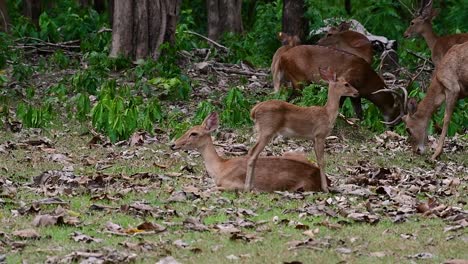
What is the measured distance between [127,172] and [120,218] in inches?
104

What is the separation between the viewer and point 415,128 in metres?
14.2

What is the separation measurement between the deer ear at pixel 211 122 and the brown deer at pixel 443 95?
3815mm

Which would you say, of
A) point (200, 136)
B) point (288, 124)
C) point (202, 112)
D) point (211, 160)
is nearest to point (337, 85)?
point (288, 124)

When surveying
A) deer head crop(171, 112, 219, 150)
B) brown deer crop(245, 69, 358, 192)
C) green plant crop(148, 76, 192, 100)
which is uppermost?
brown deer crop(245, 69, 358, 192)

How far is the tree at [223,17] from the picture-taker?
89.6 feet

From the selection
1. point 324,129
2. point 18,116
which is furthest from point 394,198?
point 18,116

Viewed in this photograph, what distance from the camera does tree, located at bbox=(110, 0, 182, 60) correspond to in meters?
19.3

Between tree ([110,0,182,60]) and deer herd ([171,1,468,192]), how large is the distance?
230 centimetres

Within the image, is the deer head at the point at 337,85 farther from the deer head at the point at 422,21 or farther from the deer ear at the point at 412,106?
the deer head at the point at 422,21

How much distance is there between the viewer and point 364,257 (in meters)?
7.58

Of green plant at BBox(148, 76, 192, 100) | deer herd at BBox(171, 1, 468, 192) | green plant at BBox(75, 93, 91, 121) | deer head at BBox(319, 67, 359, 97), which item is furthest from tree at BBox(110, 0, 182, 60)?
deer head at BBox(319, 67, 359, 97)

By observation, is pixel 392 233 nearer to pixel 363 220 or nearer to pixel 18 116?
pixel 363 220

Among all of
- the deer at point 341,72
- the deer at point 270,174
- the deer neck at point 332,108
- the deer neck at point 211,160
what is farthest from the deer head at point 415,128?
the deer neck at point 211,160

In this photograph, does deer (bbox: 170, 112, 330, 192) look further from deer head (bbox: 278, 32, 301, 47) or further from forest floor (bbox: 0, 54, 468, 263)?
deer head (bbox: 278, 32, 301, 47)
